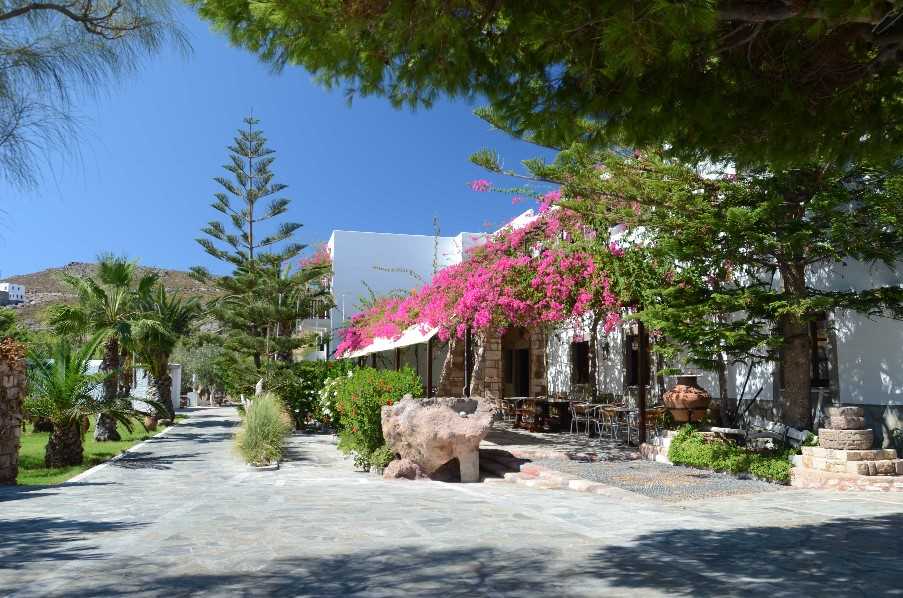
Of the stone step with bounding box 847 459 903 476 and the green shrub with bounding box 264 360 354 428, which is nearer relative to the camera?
the stone step with bounding box 847 459 903 476

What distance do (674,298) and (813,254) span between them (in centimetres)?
173

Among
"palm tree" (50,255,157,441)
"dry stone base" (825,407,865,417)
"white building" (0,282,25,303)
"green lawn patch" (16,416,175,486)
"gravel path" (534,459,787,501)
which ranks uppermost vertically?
"white building" (0,282,25,303)

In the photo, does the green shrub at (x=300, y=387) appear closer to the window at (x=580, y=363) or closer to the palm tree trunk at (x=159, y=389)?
the palm tree trunk at (x=159, y=389)

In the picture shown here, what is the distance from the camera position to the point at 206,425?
67.2ft

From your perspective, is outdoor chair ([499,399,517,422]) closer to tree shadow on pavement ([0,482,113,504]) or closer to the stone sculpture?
the stone sculpture

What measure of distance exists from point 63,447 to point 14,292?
147 feet

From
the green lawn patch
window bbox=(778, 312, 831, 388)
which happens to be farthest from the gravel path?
the green lawn patch

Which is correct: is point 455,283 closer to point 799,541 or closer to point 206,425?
point 799,541

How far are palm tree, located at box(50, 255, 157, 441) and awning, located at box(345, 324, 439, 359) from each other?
5.54m

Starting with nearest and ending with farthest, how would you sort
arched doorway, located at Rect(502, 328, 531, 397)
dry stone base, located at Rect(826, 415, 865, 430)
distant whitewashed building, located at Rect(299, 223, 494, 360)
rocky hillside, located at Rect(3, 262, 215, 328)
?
dry stone base, located at Rect(826, 415, 865, 430)
arched doorway, located at Rect(502, 328, 531, 397)
distant whitewashed building, located at Rect(299, 223, 494, 360)
rocky hillside, located at Rect(3, 262, 215, 328)

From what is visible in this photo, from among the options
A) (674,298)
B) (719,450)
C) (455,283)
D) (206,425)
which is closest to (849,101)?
(674,298)

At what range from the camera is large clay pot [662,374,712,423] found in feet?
31.4

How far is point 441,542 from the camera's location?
196 inches

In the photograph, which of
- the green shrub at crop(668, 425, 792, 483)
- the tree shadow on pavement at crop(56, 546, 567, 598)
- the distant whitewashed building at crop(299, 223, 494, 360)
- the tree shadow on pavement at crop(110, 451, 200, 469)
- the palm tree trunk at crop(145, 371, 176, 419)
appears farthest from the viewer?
the distant whitewashed building at crop(299, 223, 494, 360)
